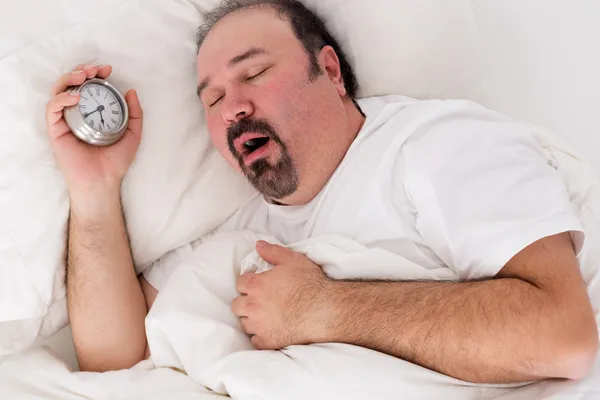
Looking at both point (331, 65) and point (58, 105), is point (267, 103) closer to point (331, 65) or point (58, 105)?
point (331, 65)

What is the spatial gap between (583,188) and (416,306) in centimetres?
52

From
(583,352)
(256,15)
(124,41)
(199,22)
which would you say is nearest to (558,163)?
(583,352)

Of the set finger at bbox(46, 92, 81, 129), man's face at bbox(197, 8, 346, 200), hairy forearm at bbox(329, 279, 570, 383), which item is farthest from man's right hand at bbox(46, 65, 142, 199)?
hairy forearm at bbox(329, 279, 570, 383)

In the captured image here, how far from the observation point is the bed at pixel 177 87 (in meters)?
1.27

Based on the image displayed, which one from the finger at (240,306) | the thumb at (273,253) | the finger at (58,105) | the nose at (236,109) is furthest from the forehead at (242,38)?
the finger at (240,306)

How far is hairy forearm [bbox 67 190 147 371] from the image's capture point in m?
1.34

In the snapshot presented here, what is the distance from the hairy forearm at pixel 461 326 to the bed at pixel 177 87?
0.08 m

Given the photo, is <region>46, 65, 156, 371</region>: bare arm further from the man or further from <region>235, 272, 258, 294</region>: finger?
<region>235, 272, 258, 294</region>: finger

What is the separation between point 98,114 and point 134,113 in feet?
0.32

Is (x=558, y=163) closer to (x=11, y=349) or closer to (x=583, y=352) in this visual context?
(x=583, y=352)

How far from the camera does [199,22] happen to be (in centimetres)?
152

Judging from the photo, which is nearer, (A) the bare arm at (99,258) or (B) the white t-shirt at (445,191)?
(B) the white t-shirt at (445,191)

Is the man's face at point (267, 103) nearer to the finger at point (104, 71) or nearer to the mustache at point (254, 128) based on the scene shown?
the mustache at point (254, 128)

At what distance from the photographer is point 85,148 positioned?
133 centimetres
